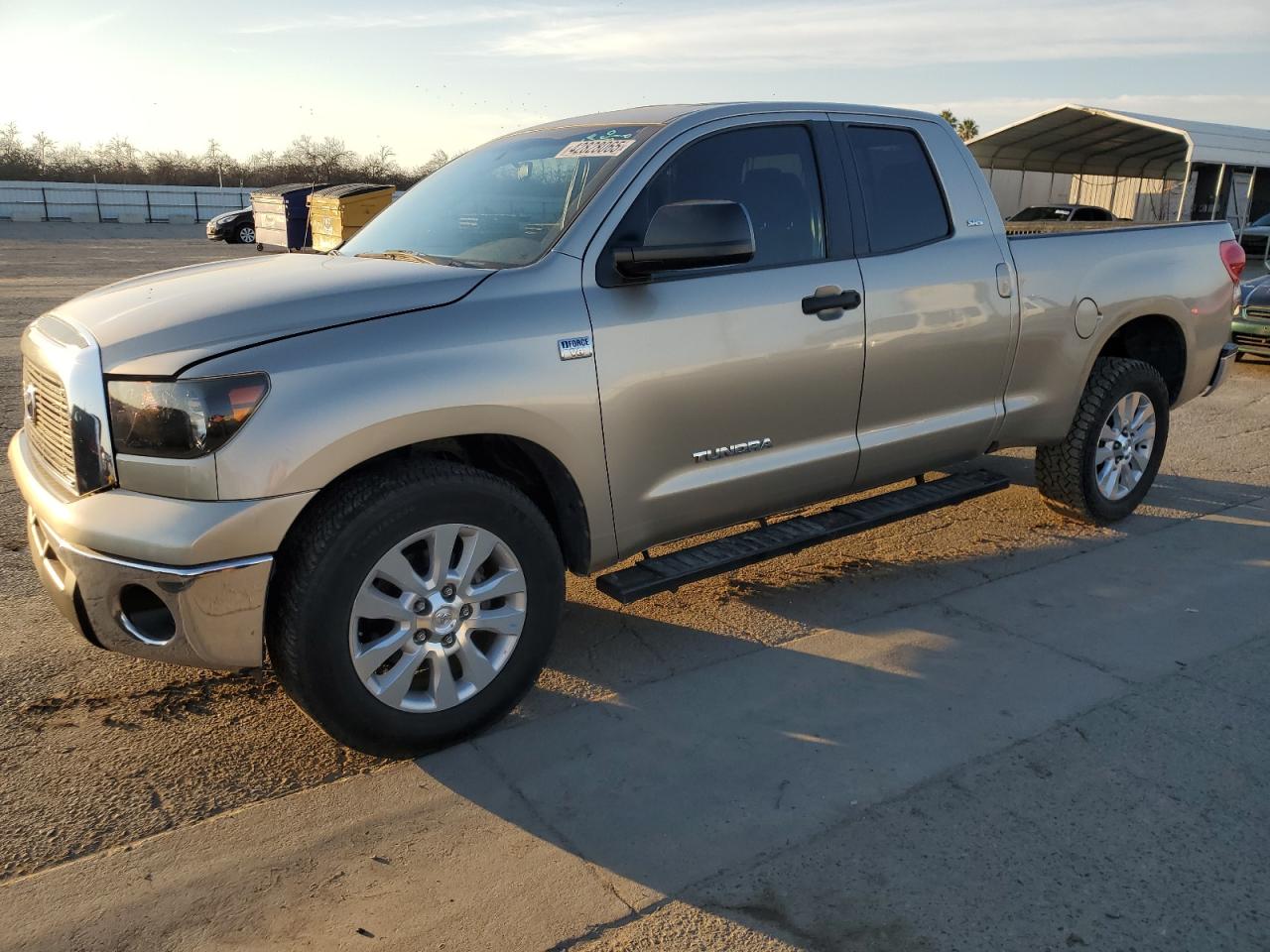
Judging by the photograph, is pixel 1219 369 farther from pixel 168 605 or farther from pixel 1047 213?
pixel 1047 213

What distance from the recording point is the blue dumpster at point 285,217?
24.8 m

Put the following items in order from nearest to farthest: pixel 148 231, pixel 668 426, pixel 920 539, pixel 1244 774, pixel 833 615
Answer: pixel 1244 774, pixel 668 426, pixel 833 615, pixel 920 539, pixel 148 231

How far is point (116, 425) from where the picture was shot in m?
2.74

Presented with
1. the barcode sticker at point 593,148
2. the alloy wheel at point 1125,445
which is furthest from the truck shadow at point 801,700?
the barcode sticker at point 593,148

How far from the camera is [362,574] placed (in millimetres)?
2855

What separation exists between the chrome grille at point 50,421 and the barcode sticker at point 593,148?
6.15 ft

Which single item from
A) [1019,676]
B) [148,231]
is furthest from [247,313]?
[148,231]

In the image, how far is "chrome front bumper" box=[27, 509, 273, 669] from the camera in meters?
2.69

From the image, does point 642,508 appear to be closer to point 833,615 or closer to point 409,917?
point 833,615

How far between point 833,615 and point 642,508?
3.72 feet

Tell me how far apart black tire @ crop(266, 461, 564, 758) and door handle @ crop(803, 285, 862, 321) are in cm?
133

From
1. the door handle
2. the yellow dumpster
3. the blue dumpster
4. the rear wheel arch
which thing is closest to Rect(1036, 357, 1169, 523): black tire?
the rear wheel arch

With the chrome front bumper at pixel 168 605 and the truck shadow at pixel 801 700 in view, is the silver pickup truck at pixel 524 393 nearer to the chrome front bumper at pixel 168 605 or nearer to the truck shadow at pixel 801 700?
the chrome front bumper at pixel 168 605

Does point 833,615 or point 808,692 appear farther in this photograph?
point 833,615
